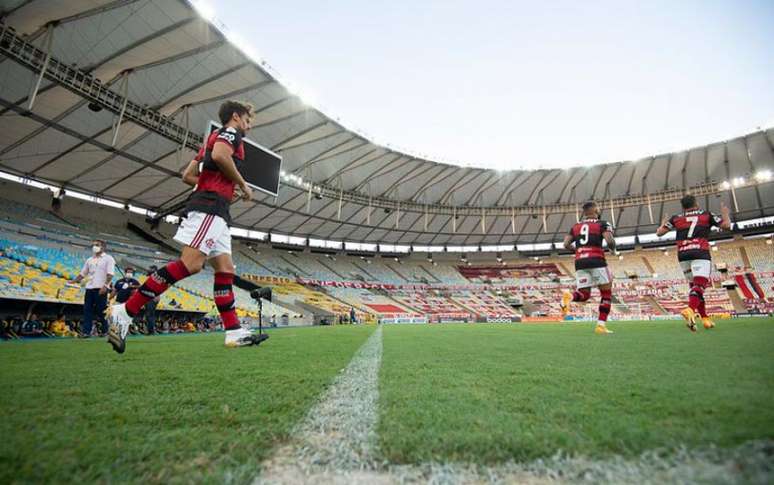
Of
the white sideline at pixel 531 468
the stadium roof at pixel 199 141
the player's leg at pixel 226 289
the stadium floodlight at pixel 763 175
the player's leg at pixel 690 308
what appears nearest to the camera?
the white sideline at pixel 531 468

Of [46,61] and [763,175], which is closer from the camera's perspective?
[46,61]

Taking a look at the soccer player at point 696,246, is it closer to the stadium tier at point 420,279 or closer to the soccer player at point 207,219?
the soccer player at point 207,219

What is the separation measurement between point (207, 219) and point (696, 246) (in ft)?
22.7

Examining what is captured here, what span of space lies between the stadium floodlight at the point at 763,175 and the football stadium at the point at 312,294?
21.1 inches

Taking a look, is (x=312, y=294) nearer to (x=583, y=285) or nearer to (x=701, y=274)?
(x=583, y=285)

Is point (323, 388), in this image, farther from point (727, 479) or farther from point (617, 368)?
point (617, 368)

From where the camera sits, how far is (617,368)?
209cm

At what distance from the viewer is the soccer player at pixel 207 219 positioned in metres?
2.89

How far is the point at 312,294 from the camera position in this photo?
30047mm

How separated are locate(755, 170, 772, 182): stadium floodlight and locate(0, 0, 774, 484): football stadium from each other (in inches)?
21.1

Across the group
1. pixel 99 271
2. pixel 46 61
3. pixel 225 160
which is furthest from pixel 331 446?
pixel 46 61

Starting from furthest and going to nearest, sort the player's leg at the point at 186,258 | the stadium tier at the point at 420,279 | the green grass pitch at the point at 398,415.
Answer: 1. the stadium tier at the point at 420,279
2. the player's leg at the point at 186,258
3. the green grass pitch at the point at 398,415

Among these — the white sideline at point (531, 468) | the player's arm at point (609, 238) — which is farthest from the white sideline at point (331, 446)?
the player's arm at point (609, 238)

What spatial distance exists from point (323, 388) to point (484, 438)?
3.47 feet
